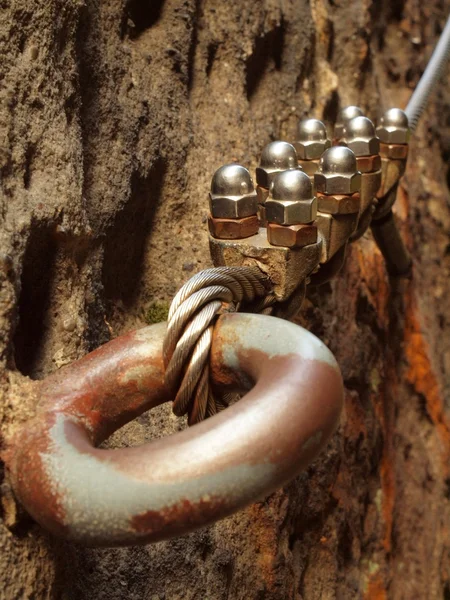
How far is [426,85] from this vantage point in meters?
1.22

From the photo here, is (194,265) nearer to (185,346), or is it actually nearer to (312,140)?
(312,140)

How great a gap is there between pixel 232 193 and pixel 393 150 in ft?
1.37

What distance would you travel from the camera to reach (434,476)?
57.2 inches

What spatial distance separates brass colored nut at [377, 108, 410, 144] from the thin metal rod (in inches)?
7.0

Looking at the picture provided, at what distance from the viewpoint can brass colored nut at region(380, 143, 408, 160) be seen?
995mm

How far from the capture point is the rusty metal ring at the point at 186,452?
1.41 ft

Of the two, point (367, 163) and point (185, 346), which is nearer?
point (185, 346)

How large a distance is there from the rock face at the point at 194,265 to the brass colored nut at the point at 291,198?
0.17m

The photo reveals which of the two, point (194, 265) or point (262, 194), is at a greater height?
point (262, 194)

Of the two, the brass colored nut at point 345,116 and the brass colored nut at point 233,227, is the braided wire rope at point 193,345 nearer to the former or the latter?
the brass colored nut at point 233,227

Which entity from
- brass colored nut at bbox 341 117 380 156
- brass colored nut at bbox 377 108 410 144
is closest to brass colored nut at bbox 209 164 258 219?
brass colored nut at bbox 341 117 380 156

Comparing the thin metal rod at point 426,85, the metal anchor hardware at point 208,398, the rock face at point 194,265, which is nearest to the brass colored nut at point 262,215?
the metal anchor hardware at point 208,398

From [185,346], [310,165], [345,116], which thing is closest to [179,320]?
[185,346]

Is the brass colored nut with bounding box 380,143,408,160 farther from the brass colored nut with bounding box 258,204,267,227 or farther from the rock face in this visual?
the brass colored nut with bounding box 258,204,267,227
